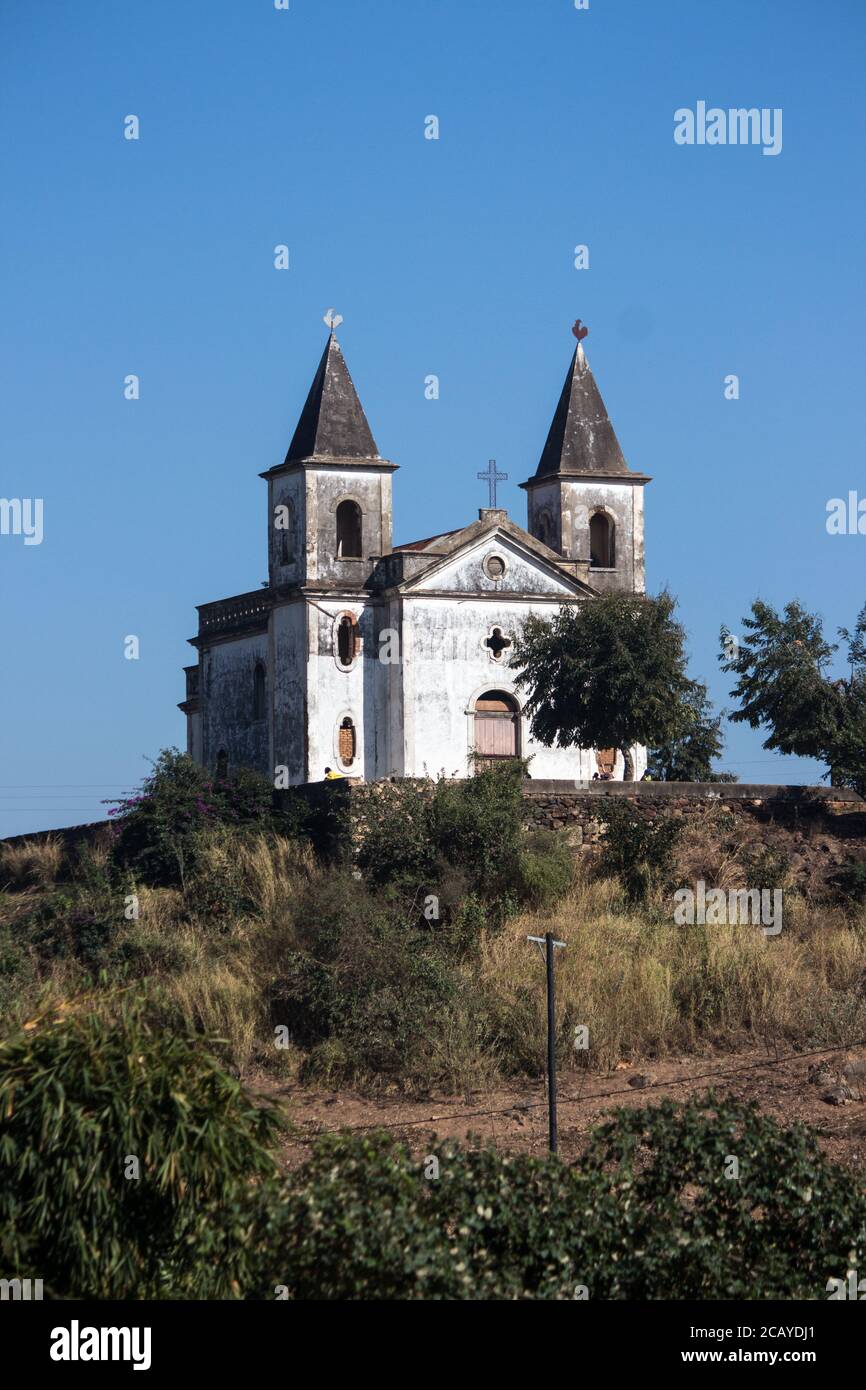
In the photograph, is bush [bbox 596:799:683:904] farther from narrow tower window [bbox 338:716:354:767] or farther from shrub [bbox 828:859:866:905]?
narrow tower window [bbox 338:716:354:767]

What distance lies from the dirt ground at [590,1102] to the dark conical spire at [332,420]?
19.4 metres

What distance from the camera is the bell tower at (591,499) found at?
47375 mm

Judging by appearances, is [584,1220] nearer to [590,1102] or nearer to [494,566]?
[590,1102]

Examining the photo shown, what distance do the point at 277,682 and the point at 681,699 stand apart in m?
8.91

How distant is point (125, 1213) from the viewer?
17.5m

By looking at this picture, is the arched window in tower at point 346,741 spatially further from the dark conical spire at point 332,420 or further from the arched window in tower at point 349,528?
the dark conical spire at point 332,420

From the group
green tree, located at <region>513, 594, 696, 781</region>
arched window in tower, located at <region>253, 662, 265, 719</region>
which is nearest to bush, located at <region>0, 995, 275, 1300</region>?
green tree, located at <region>513, 594, 696, 781</region>

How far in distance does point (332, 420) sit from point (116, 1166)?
98.3 ft

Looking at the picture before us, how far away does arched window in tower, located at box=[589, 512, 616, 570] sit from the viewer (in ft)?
156

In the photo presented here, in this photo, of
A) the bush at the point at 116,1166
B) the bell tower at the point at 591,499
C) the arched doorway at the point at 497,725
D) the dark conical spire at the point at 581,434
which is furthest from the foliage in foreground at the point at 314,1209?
the dark conical spire at the point at 581,434

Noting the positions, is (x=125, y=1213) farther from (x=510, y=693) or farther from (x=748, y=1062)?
(x=510, y=693)

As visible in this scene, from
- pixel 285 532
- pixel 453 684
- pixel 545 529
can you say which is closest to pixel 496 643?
pixel 453 684

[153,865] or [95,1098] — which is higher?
[153,865]

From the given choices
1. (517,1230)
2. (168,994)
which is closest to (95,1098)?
(517,1230)
